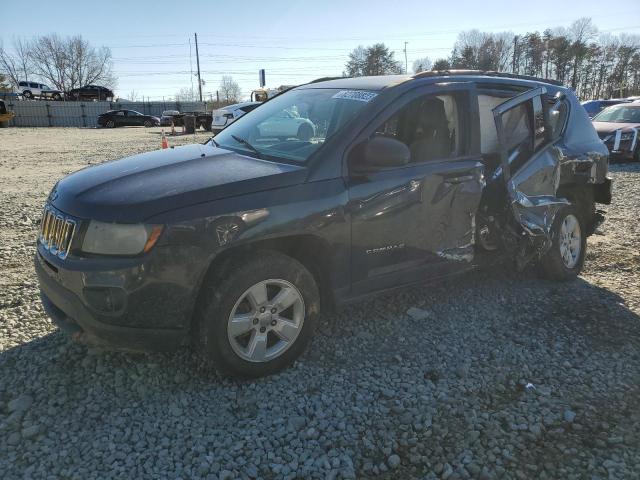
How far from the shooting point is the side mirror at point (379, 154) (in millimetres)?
3143

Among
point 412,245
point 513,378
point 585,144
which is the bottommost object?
point 513,378

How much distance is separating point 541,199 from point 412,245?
1.50 meters

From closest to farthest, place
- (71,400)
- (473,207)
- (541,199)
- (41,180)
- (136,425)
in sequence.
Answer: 1. (136,425)
2. (71,400)
3. (473,207)
4. (541,199)
5. (41,180)

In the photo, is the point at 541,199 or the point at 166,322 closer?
the point at 166,322

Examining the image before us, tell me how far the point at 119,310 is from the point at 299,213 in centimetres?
110

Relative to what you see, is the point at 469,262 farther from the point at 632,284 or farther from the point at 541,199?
the point at 632,284

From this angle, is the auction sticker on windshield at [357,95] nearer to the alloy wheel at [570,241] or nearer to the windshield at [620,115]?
the alloy wheel at [570,241]

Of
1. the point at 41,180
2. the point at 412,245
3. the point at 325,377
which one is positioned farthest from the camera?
the point at 41,180

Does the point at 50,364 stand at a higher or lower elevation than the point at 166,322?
lower

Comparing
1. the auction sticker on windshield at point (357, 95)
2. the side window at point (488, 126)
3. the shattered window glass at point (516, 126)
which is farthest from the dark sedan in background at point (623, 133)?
the auction sticker on windshield at point (357, 95)

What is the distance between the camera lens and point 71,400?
9.40 ft

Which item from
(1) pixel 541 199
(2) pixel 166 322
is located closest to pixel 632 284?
(1) pixel 541 199

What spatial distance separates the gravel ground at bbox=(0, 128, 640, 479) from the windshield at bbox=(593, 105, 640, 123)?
1098cm

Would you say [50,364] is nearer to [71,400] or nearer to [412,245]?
[71,400]
